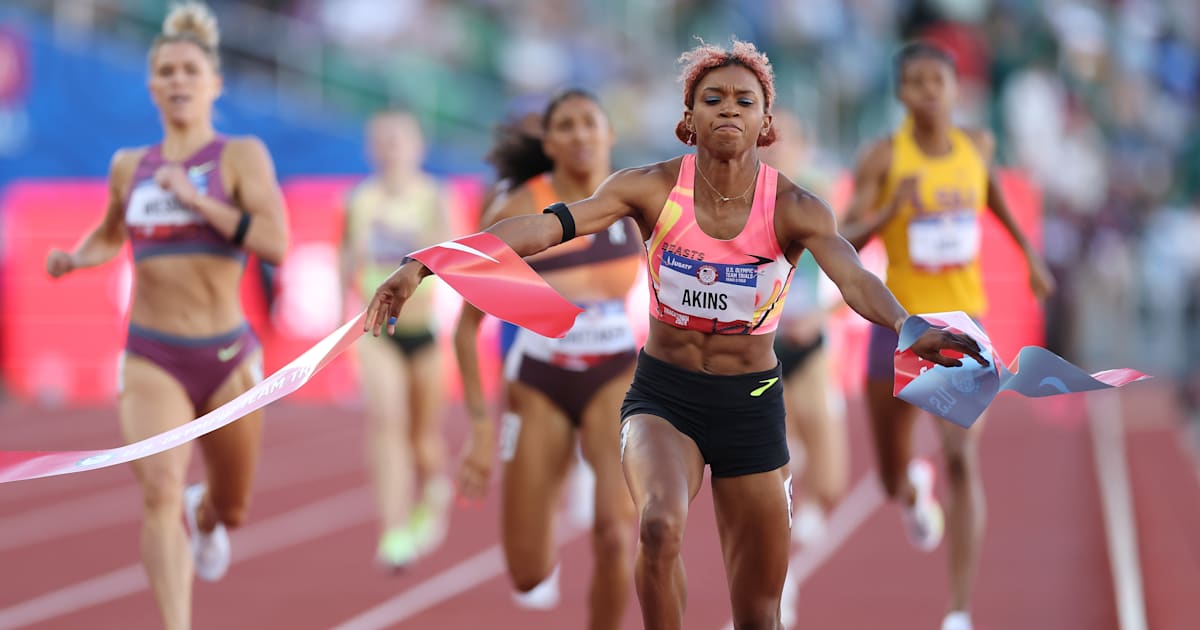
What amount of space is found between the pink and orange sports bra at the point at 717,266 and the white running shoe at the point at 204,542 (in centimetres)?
283

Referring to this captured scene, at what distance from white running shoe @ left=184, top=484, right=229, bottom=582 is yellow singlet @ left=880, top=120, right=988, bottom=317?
3.30m

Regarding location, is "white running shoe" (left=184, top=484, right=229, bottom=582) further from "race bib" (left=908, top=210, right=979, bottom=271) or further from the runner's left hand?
the runner's left hand

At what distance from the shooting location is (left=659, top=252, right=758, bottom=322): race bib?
491 centimetres

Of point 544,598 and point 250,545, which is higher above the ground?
point 544,598

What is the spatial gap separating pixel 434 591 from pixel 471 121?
37.7ft

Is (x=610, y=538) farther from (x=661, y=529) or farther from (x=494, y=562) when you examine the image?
(x=494, y=562)

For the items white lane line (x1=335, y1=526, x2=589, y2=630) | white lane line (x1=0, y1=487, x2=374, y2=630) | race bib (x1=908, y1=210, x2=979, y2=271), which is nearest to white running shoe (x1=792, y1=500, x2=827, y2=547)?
white lane line (x1=335, y1=526, x2=589, y2=630)

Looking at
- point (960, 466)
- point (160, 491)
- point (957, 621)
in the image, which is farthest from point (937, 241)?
point (160, 491)

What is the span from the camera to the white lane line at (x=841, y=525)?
9.54 metres

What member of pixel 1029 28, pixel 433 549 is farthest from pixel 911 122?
pixel 1029 28

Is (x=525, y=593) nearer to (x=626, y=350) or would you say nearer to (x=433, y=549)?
(x=626, y=350)

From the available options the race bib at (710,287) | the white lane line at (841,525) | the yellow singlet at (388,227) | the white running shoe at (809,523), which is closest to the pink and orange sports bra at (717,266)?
the race bib at (710,287)

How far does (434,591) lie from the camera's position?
8.75 metres

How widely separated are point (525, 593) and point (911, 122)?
2866 mm
